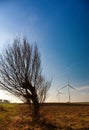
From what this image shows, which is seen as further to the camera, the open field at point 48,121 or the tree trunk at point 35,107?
the tree trunk at point 35,107

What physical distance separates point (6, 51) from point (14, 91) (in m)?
1.96

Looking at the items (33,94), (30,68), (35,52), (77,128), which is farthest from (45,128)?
(35,52)

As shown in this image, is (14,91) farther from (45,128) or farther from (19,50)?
(45,128)

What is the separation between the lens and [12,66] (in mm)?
10125

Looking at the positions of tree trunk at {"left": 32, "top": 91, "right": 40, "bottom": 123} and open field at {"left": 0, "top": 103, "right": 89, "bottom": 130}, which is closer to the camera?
open field at {"left": 0, "top": 103, "right": 89, "bottom": 130}

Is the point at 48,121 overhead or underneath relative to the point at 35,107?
underneath

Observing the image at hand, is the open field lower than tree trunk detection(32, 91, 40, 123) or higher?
lower

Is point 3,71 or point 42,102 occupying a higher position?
point 3,71

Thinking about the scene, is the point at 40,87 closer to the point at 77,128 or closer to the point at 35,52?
the point at 35,52

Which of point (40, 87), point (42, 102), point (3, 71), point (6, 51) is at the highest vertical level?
point (6, 51)

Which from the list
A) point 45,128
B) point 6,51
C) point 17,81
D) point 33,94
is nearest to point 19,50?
point 6,51

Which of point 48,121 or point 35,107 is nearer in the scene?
point 48,121

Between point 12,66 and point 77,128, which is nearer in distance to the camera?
point 77,128

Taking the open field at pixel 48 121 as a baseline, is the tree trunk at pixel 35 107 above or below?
above
